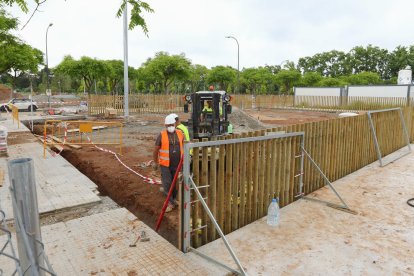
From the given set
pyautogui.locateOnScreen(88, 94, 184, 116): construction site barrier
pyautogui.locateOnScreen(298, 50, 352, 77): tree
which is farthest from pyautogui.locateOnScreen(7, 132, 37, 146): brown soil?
pyautogui.locateOnScreen(298, 50, 352, 77): tree

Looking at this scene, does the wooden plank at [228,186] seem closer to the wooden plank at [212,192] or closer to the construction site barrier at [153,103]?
the wooden plank at [212,192]

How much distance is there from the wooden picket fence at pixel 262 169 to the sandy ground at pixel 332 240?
0.97 feet

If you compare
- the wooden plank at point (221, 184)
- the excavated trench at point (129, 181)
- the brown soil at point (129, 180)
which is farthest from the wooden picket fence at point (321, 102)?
the wooden plank at point (221, 184)

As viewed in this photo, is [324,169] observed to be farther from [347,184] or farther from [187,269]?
[187,269]

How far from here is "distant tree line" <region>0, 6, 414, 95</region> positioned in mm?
25094

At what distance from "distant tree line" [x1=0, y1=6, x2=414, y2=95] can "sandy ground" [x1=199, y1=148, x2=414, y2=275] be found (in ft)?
45.0

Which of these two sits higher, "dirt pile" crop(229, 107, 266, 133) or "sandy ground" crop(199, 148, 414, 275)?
"dirt pile" crop(229, 107, 266, 133)

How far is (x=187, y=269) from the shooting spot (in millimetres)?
3855

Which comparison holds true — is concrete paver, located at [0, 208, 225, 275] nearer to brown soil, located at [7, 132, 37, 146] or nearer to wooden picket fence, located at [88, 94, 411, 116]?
brown soil, located at [7, 132, 37, 146]

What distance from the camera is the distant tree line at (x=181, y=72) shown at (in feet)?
82.3

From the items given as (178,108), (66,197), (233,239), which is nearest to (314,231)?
(233,239)

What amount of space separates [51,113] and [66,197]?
24.0m

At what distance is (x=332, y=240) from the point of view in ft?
15.5

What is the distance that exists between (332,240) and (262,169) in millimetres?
1551
